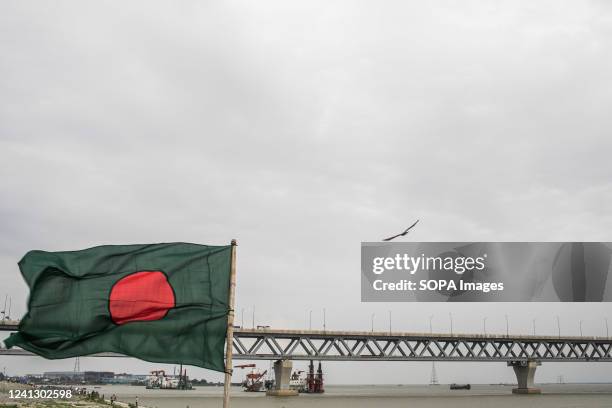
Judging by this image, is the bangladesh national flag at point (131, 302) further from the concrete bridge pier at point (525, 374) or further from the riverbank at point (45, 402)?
the concrete bridge pier at point (525, 374)

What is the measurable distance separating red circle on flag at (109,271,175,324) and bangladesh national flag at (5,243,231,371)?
0.07 feet

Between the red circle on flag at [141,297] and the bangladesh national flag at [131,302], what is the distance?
0.07ft

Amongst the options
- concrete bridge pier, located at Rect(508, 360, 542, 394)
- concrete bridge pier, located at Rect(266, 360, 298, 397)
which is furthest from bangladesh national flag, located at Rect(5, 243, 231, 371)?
concrete bridge pier, located at Rect(508, 360, 542, 394)

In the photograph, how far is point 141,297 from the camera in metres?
12.6

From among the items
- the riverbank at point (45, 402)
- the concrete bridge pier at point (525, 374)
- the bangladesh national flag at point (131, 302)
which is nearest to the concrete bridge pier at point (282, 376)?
the concrete bridge pier at point (525, 374)

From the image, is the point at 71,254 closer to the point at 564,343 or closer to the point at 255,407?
the point at 255,407

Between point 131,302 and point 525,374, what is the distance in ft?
514

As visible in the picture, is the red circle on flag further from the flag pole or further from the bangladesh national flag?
the flag pole

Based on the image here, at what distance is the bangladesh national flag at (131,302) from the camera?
1228 centimetres

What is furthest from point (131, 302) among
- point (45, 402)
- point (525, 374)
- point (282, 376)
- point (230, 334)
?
point (525, 374)

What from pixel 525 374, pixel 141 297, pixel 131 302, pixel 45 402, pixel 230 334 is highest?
pixel 141 297

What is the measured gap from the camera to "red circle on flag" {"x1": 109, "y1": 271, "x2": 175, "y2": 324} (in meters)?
12.5

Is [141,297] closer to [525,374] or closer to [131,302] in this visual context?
[131,302]

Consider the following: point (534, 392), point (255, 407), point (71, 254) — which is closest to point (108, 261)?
point (71, 254)
